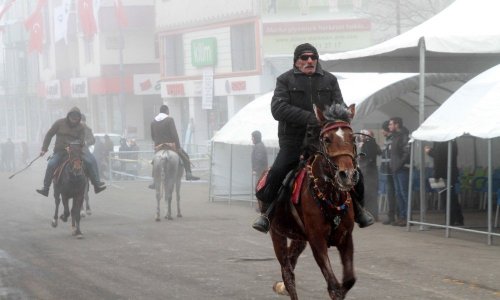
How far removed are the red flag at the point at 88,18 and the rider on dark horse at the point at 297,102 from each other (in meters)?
54.6

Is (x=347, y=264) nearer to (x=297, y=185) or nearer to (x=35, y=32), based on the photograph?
A: (x=297, y=185)

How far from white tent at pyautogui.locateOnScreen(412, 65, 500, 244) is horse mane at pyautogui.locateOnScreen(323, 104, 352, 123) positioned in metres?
7.01

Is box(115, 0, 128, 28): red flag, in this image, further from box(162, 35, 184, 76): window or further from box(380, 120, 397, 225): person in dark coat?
box(380, 120, 397, 225): person in dark coat

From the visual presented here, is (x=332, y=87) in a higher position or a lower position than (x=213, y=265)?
higher

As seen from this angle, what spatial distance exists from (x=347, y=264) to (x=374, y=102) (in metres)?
14.1

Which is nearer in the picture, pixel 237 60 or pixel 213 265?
pixel 213 265

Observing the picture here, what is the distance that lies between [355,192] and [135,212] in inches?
618

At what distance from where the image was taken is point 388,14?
52.4 m

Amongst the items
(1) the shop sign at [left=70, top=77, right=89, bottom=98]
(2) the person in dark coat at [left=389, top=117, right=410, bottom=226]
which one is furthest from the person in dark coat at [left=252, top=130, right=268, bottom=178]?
(1) the shop sign at [left=70, top=77, right=89, bottom=98]

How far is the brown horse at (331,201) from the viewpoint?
923 centimetres

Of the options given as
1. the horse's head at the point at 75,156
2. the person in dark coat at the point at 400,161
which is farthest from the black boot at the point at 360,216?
the person in dark coat at the point at 400,161

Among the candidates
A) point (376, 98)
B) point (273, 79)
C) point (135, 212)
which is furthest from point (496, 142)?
point (273, 79)

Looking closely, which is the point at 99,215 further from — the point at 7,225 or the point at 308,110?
the point at 308,110

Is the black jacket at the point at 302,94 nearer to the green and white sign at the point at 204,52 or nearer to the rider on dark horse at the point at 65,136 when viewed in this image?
the rider on dark horse at the point at 65,136
